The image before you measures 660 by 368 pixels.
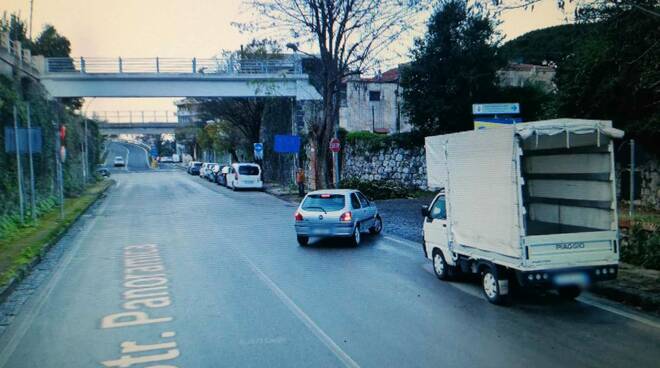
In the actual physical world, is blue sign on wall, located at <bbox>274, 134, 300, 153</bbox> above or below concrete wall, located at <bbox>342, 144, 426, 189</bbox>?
above

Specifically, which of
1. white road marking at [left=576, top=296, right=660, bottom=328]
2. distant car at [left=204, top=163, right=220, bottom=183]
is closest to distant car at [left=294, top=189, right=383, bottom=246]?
white road marking at [left=576, top=296, right=660, bottom=328]

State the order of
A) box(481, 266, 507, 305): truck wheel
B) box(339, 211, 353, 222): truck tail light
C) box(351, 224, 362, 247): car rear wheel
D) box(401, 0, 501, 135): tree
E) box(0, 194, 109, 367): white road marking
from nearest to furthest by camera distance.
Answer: box(0, 194, 109, 367): white road marking < box(481, 266, 507, 305): truck wheel < box(339, 211, 353, 222): truck tail light < box(351, 224, 362, 247): car rear wheel < box(401, 0, 501, 135): tree

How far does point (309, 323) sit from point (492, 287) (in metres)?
2.87

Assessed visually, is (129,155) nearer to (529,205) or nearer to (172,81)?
(172,81)

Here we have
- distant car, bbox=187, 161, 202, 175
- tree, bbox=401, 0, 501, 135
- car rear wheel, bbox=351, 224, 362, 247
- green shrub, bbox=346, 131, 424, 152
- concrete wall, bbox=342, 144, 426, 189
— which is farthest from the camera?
distant car, bbox=187, 161, 202, 175

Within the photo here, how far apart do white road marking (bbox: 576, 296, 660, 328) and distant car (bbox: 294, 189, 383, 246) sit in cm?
658

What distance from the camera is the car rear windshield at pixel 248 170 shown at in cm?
3822

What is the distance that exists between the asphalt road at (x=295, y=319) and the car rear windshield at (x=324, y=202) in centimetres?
165

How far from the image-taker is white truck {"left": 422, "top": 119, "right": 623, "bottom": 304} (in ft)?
25.7

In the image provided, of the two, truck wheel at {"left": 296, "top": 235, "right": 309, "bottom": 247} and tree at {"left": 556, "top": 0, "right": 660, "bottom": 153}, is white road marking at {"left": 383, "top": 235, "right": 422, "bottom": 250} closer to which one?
truck wheel at {"left": 296, "top": 235, "right": 309, "bottom": 247}

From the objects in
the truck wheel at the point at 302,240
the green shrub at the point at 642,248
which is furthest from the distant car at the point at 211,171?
the green shrub at the point at 642,248

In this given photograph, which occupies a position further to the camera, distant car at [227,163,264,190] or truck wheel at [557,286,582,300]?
distant car at [227,163,264,190]

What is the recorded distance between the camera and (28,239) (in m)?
14.9

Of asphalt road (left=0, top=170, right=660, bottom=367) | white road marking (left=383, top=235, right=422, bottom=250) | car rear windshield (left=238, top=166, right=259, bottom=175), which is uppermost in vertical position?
car rear windshield (left=238, top=166, right=259, bottom=175)
